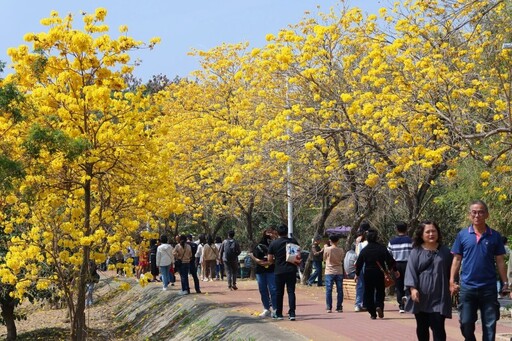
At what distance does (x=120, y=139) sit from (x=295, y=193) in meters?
10.9

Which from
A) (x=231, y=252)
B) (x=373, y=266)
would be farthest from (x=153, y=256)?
(x=373, y=266)

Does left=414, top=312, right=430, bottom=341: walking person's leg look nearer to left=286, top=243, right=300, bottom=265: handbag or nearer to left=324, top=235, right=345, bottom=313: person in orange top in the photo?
left=286, top=243, right=300, bottom=265: handbag

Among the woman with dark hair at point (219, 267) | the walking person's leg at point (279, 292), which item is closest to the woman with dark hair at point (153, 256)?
the woman with dark hair at point (219, 267)

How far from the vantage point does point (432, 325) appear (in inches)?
357

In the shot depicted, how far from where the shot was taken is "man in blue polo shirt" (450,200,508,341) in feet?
29.3

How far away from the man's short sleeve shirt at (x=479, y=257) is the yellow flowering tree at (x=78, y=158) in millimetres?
6204

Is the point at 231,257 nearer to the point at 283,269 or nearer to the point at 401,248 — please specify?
the point at 401,248

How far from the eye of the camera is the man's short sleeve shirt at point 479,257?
8922 millimetres

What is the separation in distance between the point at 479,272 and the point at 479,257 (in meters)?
0.16

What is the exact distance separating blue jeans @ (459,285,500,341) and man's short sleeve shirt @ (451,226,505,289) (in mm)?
74

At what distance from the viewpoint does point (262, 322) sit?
1437cm

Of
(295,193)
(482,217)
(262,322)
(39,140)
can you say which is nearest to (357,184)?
(295,193)

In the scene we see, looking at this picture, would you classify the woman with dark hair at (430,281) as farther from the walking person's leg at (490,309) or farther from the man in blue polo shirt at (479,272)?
the walking person's leg at (490,309)

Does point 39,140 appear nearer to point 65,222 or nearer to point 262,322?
point 65,222
